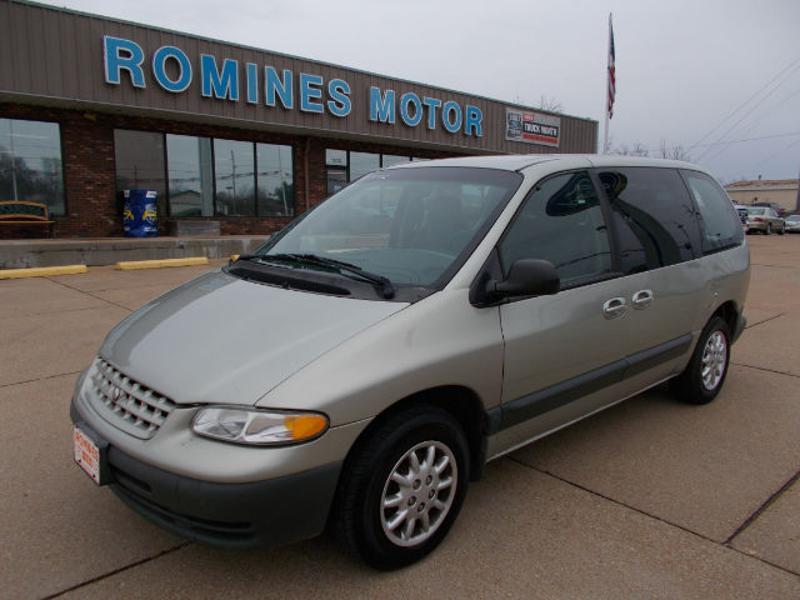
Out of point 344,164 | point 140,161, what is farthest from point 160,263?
point 344,164

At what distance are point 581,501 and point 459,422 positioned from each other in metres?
0.84

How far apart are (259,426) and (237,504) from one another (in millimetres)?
260

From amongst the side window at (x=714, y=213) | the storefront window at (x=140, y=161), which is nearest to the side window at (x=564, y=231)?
the side window at (x=714, y=213)

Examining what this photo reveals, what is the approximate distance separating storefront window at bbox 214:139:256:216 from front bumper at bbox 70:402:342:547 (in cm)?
1411

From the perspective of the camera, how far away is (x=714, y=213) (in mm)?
4477

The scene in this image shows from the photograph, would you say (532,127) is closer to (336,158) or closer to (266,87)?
(336,158)

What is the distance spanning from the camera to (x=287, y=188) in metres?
16.9

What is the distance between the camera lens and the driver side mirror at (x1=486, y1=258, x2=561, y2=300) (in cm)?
255

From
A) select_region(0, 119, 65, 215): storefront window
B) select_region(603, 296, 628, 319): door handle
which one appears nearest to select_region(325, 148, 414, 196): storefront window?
select_region(0, 119, 65, 215): storefront window

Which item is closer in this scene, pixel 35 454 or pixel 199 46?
pixel 35 454

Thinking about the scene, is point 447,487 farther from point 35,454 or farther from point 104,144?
point 104,144

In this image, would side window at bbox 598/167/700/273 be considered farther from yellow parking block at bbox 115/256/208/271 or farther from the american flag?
the american flag

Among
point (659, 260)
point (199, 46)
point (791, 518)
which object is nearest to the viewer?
point (791, 518)

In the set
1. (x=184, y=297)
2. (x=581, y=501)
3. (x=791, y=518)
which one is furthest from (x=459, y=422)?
(x=791, y=518)
